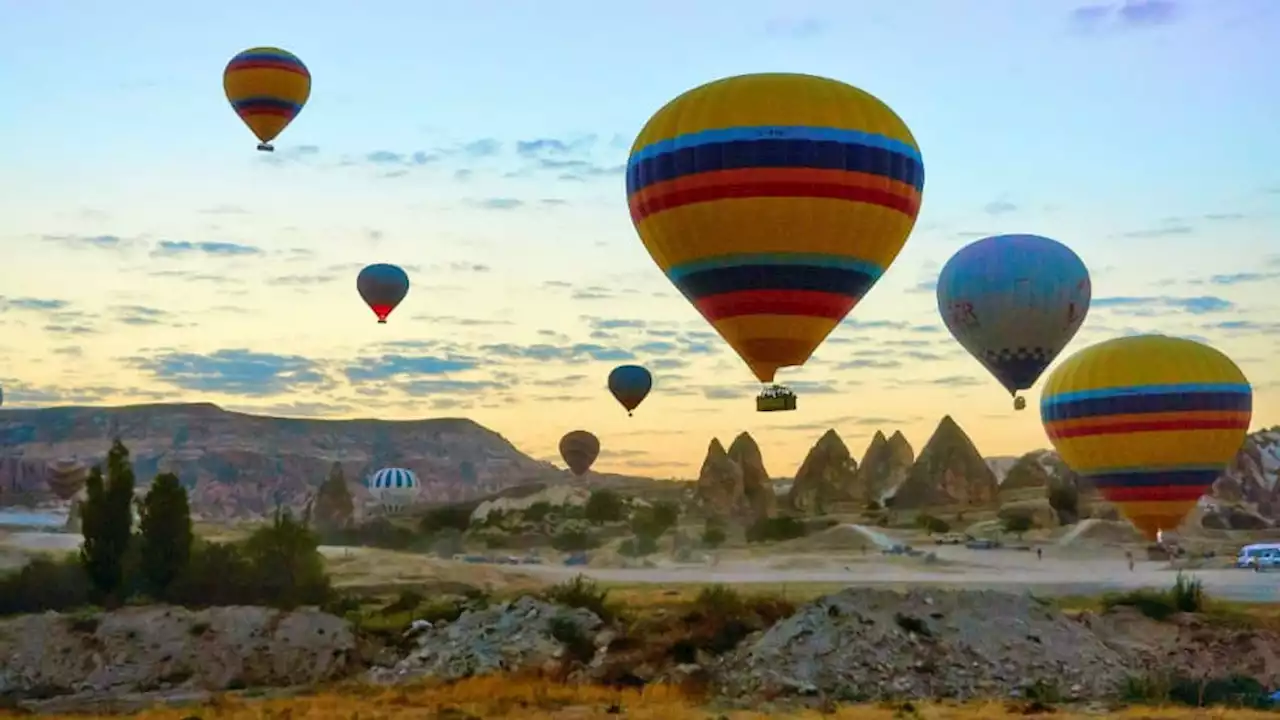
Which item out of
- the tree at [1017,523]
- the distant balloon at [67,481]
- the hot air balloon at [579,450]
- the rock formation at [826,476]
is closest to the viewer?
the tree at [1017,523]

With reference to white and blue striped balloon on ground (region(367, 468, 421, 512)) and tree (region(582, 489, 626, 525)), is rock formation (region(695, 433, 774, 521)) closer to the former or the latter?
tree (region(582, 489, 626, 525))

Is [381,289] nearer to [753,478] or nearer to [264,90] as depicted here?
[264,90]

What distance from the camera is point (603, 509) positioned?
118 m

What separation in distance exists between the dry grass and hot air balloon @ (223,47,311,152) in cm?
2994

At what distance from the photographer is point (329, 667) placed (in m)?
40.1

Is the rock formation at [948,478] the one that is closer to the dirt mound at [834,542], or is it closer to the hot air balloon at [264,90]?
the dirt mound at [834,542]

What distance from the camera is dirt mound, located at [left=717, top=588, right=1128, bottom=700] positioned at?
114 feet

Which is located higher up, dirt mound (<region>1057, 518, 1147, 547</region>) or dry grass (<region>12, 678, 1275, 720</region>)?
dirt mound (<region>1057, 518, 1147, 547</region>)

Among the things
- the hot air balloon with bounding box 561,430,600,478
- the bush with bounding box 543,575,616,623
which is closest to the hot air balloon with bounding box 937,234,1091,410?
the bush with bounding box 543,575,616,623

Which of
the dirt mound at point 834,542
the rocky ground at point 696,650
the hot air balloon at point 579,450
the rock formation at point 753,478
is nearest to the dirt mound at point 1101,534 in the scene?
the dirt mound at point 834,542

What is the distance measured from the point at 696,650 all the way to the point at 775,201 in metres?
12.2

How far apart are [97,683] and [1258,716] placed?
27.9 meters

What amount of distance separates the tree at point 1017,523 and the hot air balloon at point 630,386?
84.3ft

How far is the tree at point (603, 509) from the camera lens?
116 meters
